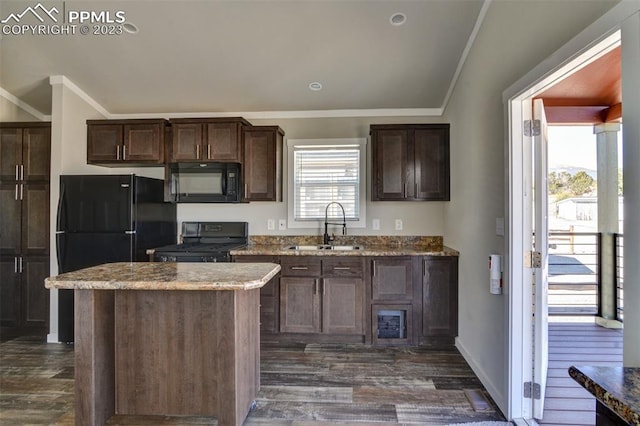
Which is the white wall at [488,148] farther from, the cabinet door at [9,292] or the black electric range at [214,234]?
the cabinet door at [9,292]

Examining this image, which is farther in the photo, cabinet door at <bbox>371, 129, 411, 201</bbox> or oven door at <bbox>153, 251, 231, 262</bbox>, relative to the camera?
cabinet door at <bbox>371, 129, 411, 201</bbox>

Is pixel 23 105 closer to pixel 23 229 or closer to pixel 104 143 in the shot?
pixel 104 143

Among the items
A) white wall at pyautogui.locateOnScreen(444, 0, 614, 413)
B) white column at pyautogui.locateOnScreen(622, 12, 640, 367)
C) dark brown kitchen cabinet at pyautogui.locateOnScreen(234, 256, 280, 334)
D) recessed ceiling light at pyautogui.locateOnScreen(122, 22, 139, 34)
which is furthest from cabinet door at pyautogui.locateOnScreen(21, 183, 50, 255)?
white column at pyautogui.locateOnScreen(622, 12, 640, 367)

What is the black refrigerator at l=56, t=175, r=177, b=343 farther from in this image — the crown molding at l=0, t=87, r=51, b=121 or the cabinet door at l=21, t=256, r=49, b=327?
the crown molding at l=0, t=87, r=51, b=121

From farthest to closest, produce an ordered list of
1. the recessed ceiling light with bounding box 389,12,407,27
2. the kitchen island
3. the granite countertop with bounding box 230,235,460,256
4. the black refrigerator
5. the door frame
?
the granite countertop with bounding box 230,235,460,256, the black refrigerator, the recessed ceiling light with bounding box 389,12,407,27, the door frame, the kitchen island

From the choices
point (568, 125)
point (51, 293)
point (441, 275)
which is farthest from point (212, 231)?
point (568, 125)

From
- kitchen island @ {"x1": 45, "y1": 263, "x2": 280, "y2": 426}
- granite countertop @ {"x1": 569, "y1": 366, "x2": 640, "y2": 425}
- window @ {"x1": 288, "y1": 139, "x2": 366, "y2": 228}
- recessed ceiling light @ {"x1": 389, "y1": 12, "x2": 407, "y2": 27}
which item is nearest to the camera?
granite countertop @ {"x1": 569, "y1": 366, "x2": 640, "y2": 425}

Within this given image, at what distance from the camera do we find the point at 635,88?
1.19 meters

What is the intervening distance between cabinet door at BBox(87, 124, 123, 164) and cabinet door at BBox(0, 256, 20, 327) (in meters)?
1.33

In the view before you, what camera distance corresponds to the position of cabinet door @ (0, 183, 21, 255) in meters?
3.55

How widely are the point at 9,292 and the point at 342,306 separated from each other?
11.3ft

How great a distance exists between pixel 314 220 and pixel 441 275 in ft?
4.92

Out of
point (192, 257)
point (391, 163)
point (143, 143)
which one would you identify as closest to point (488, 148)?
point (391, 163)

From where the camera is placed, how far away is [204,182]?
3646 mm
